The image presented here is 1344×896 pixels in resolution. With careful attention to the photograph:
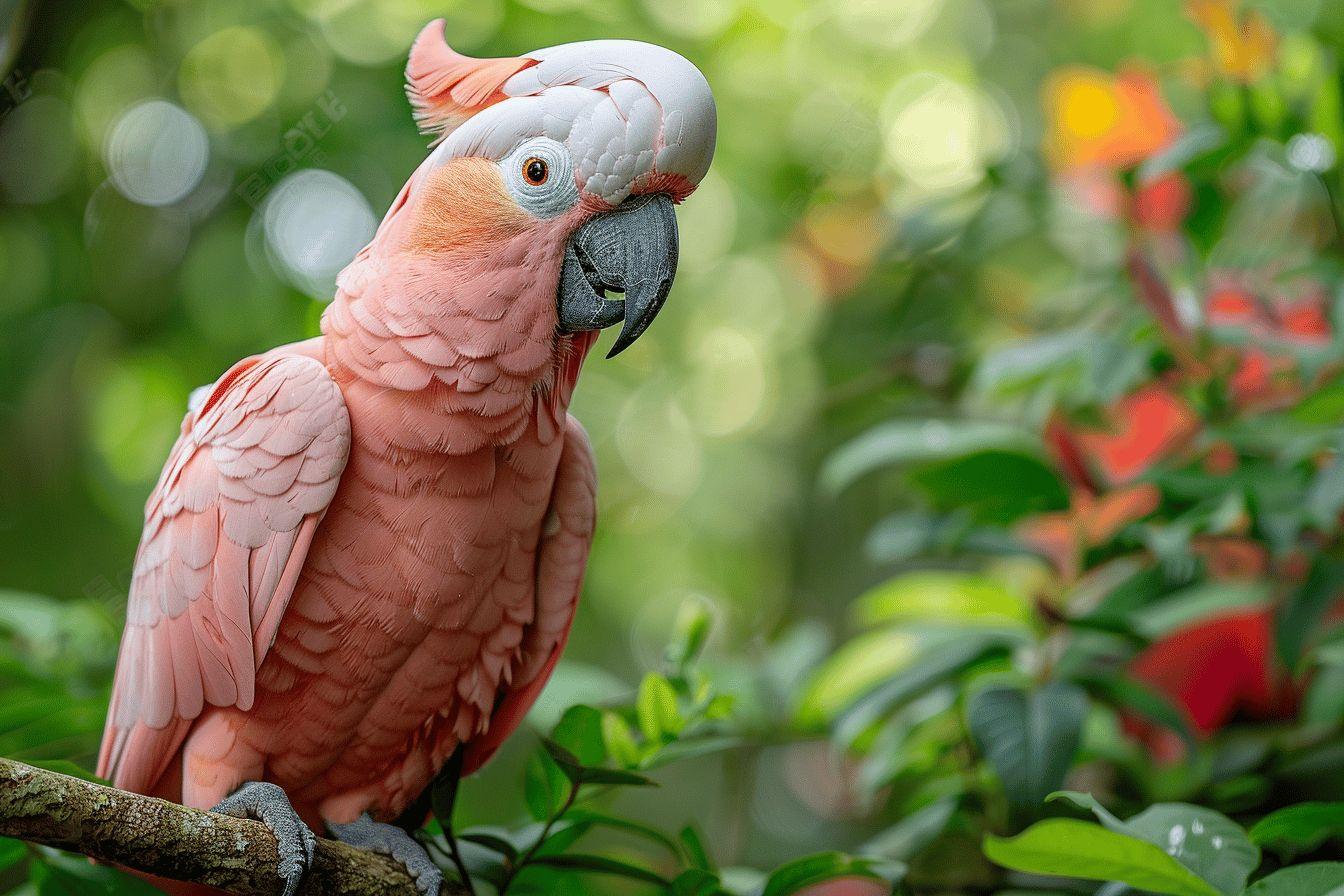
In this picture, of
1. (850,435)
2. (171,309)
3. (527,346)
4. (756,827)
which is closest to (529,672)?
(527,346)

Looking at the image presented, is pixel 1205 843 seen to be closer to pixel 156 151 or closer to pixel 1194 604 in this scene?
pixel 1194 604

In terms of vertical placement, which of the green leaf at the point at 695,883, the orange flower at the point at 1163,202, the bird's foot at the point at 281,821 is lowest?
the green leaf at the point at 695,883

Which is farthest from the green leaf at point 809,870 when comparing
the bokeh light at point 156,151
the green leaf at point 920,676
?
the bokeh light at point 156,151

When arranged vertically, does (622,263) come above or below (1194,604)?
above

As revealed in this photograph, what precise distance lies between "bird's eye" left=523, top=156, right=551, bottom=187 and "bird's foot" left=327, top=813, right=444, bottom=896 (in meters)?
0.69

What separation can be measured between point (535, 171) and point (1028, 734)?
0.82 m

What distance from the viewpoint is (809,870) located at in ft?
3.29

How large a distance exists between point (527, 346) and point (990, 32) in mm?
2974

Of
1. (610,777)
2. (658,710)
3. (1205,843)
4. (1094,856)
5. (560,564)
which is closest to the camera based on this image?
(1094,856)

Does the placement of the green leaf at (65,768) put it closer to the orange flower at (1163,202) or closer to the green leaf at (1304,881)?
the green leaf at (1304,881)

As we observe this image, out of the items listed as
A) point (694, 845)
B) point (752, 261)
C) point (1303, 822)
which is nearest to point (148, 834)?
point (694, 845)

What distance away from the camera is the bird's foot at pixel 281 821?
2.86 feet

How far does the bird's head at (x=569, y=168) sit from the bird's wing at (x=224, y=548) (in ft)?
0.69

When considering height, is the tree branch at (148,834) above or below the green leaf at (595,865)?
above
